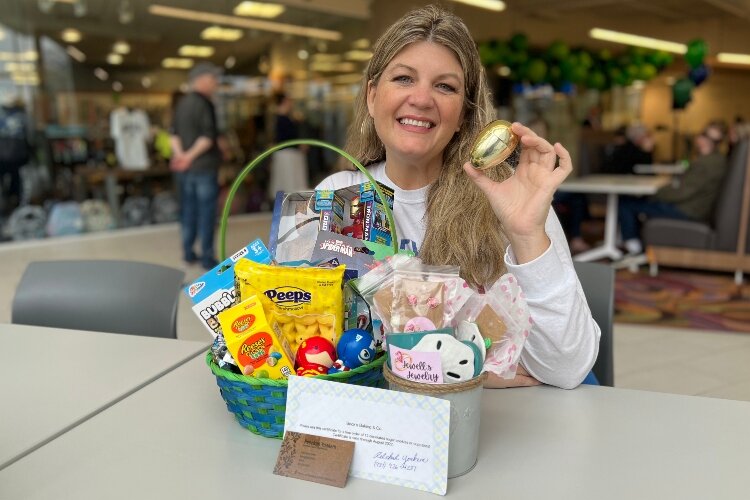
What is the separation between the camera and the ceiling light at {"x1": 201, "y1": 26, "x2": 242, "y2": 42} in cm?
816

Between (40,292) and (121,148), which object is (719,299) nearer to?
(40,292)

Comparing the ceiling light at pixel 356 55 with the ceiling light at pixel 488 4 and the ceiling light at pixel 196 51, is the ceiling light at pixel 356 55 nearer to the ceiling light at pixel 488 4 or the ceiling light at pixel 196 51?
the ceiling light at pixel 488 4

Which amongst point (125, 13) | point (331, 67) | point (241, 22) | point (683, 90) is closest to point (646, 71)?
point (683, 90)

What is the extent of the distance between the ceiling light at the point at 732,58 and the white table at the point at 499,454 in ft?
44.0

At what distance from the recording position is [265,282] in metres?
0.92

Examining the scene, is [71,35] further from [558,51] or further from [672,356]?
[672,356]

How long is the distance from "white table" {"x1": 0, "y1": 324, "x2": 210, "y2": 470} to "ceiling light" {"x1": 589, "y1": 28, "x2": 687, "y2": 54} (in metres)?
11.8

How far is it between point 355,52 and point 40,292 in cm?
832

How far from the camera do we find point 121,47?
294 inches

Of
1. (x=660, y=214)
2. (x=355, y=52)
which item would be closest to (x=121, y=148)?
(x=355, y=52)

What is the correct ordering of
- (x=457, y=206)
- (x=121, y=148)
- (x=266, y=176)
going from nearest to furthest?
(x=457, y=206), (x=121, y=148), (x=266, y=176)

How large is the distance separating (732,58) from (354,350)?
14536 mm

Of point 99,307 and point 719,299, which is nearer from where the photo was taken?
point 99,307

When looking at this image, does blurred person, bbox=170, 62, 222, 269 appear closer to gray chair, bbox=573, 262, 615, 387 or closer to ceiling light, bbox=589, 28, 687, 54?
gray chair, bbox=573, 262, 615, 387
